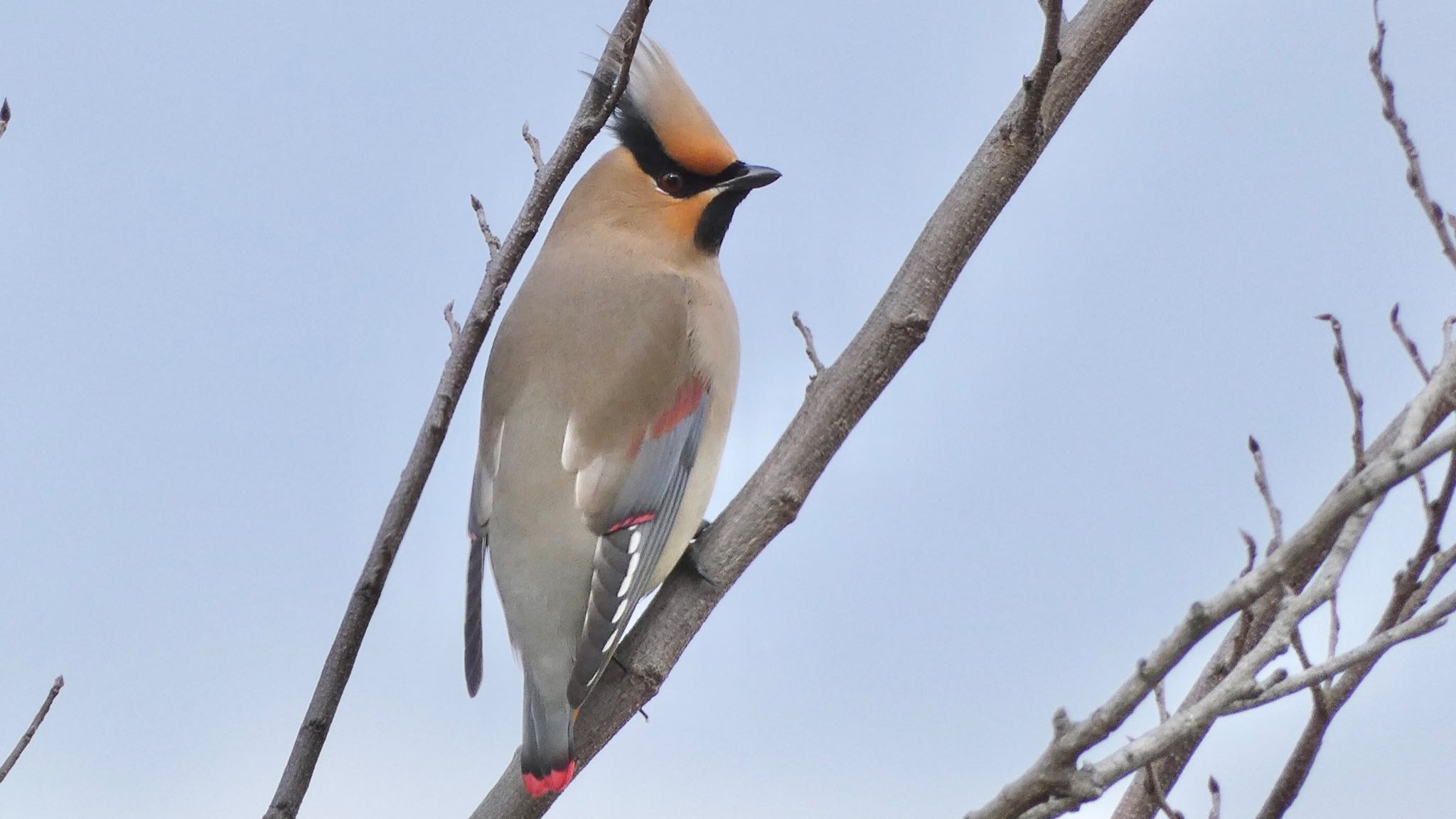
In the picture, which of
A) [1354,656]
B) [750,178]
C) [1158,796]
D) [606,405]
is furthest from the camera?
[750,178]

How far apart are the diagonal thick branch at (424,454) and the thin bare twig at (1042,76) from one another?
81 cm

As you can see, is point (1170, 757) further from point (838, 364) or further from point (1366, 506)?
point (838, 364)

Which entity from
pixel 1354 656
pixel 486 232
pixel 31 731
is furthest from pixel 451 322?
pixel 1354 656

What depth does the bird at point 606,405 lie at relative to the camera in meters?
3.38

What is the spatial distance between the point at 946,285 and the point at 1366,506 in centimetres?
103

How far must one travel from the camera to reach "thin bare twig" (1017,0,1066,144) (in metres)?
2.83

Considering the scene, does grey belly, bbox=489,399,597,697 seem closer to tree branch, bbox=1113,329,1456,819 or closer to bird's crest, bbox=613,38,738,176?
bird's crest, bbox=613,38,738,176

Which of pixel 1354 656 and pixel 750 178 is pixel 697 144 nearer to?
pixel 750 178

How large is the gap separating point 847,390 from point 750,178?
Result: 120cm

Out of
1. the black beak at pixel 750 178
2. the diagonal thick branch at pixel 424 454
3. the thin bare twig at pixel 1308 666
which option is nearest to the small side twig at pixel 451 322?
the diagonal thick branch at pixel 424 454

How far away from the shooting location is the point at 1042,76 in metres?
2.97

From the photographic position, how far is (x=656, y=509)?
139 inches

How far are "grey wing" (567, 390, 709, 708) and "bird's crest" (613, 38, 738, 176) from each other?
783 mm

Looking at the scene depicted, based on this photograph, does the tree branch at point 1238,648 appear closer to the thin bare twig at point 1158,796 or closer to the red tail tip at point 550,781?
the thin bare twig at point 1158,796
